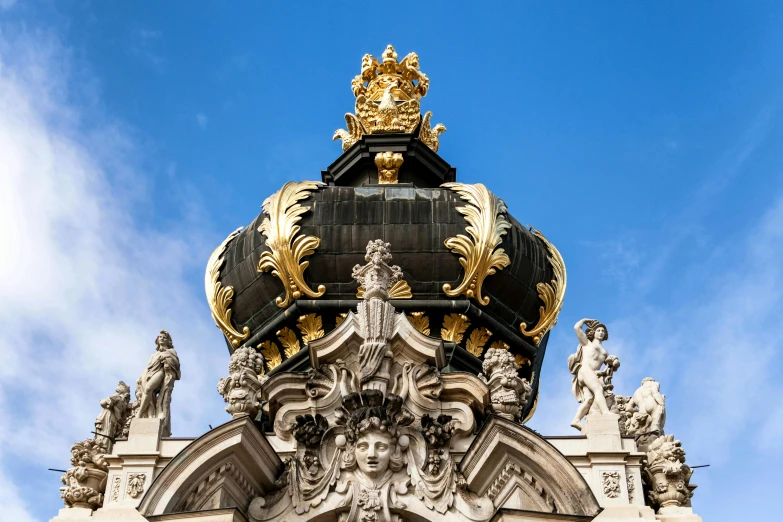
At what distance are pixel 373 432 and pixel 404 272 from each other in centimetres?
511

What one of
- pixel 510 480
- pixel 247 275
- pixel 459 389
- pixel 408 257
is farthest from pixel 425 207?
pixel 510 480

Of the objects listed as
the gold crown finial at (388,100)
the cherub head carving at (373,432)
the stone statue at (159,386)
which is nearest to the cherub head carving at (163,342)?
the stone statue at (159,386)

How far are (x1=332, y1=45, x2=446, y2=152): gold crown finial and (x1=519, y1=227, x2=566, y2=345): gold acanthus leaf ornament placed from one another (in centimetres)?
506

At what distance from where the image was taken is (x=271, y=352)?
28.7 meters

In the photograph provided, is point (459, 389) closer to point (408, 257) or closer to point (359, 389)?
point (359, 389)

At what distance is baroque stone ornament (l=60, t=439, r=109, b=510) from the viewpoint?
23.7 m

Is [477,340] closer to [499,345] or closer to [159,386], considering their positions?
[499,345]

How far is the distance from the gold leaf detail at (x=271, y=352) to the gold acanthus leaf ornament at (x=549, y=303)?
181 inches

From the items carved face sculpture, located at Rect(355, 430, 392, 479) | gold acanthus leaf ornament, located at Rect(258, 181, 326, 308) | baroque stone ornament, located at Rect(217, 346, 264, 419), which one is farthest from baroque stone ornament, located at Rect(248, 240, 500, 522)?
gold acanthus leaf ornament, located at Rect(258, 181, 326, 308)

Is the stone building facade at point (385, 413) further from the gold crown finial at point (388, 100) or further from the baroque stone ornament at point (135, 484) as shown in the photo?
the gold crown finial at point (388, 100)

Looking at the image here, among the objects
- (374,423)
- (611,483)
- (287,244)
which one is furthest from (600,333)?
(287,244)

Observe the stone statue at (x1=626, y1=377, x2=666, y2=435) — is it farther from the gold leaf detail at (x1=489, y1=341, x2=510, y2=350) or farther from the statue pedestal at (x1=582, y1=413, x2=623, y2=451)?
the gold leaf detail at (x1=489, y1=341, x2=510, y2=350)

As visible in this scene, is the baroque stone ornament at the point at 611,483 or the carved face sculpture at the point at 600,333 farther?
the carved face sculpture at the point at 600,333

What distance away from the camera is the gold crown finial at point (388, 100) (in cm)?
3328
